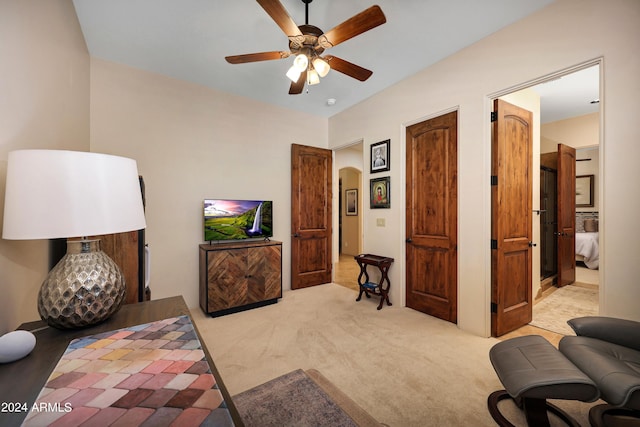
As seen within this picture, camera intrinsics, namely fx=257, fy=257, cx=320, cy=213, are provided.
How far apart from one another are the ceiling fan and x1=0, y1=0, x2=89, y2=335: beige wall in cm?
111

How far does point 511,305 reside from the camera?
2.63m

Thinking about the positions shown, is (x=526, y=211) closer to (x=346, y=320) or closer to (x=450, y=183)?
(x=450, y=183)

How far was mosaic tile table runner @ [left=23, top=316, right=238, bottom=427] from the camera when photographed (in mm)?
595

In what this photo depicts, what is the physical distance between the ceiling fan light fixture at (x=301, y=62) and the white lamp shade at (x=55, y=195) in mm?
1548

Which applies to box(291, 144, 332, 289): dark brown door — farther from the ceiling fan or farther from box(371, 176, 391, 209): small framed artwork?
the ceiling fan

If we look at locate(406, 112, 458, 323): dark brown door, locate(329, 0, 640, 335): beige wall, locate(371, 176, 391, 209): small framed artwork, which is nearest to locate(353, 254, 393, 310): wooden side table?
locate(329, 0, 640, 335): beige wall

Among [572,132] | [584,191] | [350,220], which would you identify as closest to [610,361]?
[572,132]

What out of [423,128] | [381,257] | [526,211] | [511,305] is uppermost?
[423,128]

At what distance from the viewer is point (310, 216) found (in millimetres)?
4273

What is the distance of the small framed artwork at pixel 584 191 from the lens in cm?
563

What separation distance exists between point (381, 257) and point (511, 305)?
4.81 ft

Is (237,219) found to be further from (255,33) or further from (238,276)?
(255,33)

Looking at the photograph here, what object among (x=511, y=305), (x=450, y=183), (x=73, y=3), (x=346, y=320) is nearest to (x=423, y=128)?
(x=450, y=183)

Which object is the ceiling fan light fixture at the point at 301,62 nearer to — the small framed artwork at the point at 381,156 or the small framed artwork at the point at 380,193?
the small framed artwork at the point at 381,156
